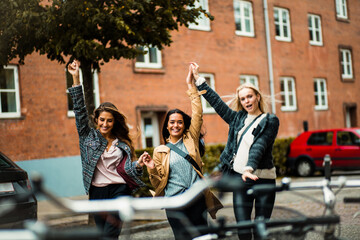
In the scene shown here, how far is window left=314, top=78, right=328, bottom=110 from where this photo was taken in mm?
25953

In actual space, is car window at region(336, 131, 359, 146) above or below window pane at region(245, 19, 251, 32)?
below

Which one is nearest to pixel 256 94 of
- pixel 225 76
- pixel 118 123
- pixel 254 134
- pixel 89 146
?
pixel 254 134

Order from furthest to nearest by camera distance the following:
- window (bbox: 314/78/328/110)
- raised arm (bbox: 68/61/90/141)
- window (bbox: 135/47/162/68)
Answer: window (bbox: 314/78/328/110), window (bbox: 135/47/162/68), raised arm (bbox: 68/61/90/141)

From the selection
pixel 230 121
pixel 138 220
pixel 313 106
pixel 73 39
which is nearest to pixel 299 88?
pixel 313 106

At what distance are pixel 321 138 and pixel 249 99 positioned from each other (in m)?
13.3

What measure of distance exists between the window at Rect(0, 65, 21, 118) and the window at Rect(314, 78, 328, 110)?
1582 cm

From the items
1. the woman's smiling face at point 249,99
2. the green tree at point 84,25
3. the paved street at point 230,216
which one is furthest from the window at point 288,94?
the woman's smiling face at point 249,99

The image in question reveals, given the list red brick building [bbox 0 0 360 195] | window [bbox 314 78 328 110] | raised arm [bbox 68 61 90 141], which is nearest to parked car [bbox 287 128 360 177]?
red brick building [bbox 0 0 360 195]

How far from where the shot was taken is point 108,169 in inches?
197

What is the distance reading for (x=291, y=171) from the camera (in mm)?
19125

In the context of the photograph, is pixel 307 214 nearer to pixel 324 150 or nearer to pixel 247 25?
pixel 324 150

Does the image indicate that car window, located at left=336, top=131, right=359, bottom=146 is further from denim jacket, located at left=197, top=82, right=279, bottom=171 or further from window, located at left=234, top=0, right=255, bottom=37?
denim jacket, located at left=197, top=82, right=279, bottom=171

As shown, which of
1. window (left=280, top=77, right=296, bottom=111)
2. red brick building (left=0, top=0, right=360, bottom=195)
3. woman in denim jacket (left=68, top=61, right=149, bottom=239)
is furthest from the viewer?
window (left=280, top=77, right=296, bottom=111)

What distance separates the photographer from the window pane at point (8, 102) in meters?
14.6
